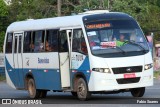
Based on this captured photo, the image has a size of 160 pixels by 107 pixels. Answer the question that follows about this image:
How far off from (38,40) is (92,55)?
4.01 meters

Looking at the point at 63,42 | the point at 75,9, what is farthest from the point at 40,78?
the point at 75,9

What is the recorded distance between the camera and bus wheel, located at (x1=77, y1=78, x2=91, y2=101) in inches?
755

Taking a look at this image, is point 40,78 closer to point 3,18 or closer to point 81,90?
point 81,90

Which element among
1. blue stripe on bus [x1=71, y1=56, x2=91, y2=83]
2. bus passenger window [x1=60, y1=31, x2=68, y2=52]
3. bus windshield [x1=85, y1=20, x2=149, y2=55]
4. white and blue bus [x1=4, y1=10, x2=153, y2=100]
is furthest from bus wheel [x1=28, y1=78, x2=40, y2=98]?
bus windshield [x1=85, y1=20, x2=149, y2=55]

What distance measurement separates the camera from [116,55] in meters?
18.9

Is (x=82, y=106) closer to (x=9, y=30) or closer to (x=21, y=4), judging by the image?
(x=9, y=30)

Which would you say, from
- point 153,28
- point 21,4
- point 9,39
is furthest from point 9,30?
point 21,4

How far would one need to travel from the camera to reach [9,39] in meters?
25.0

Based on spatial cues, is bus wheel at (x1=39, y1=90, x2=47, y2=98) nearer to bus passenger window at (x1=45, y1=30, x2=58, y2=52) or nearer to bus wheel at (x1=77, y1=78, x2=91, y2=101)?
bus passenger window at (x1=45, y1=30, x2=58, y2=52)

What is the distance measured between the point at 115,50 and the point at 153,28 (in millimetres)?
33534

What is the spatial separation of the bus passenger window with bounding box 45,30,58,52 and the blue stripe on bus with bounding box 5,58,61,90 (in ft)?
2.44

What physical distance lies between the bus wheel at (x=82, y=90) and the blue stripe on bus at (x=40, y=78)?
4.13 ft

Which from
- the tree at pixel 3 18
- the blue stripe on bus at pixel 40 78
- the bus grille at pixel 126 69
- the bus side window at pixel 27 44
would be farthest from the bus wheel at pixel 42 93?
the tree at pixel 3 18

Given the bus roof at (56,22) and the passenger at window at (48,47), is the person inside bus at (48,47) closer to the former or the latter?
the passenger at window at (48,47)
